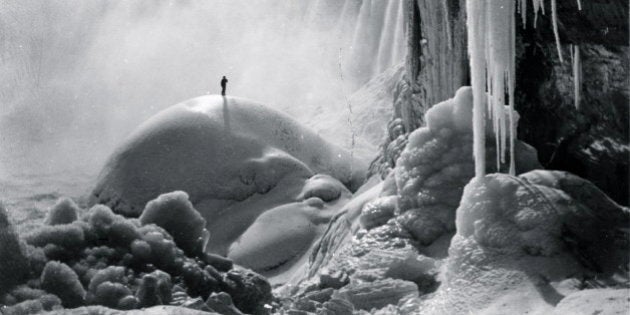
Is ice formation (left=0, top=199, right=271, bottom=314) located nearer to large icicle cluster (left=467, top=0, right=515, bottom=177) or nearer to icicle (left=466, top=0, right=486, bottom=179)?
icicle (left=466, top=0, right=486, bottom=179)

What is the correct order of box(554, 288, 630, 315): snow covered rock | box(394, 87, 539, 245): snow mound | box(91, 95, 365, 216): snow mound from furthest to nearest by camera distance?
box(91, 95, 365, 216): snow mound → box(394, 87, 539, 245): snow mound → box(554, 288, 630, 315): snow covered rock

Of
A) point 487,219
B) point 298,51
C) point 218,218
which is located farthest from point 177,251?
point 298,51

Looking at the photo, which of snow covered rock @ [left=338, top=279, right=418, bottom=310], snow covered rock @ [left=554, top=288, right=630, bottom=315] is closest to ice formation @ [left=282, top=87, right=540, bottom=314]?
snow covered rock @ [left=338, top=279, right=418, bottom=310]

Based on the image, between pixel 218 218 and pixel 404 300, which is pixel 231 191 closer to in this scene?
pixel 218 218

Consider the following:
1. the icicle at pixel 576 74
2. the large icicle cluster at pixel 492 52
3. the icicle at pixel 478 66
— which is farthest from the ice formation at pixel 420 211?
the icicle at pixel 576 74

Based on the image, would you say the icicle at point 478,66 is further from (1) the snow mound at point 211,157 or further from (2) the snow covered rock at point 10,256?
(1) the snow mound at point 211,157

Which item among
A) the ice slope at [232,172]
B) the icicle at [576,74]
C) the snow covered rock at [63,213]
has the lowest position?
the ice slope at [232,172]
